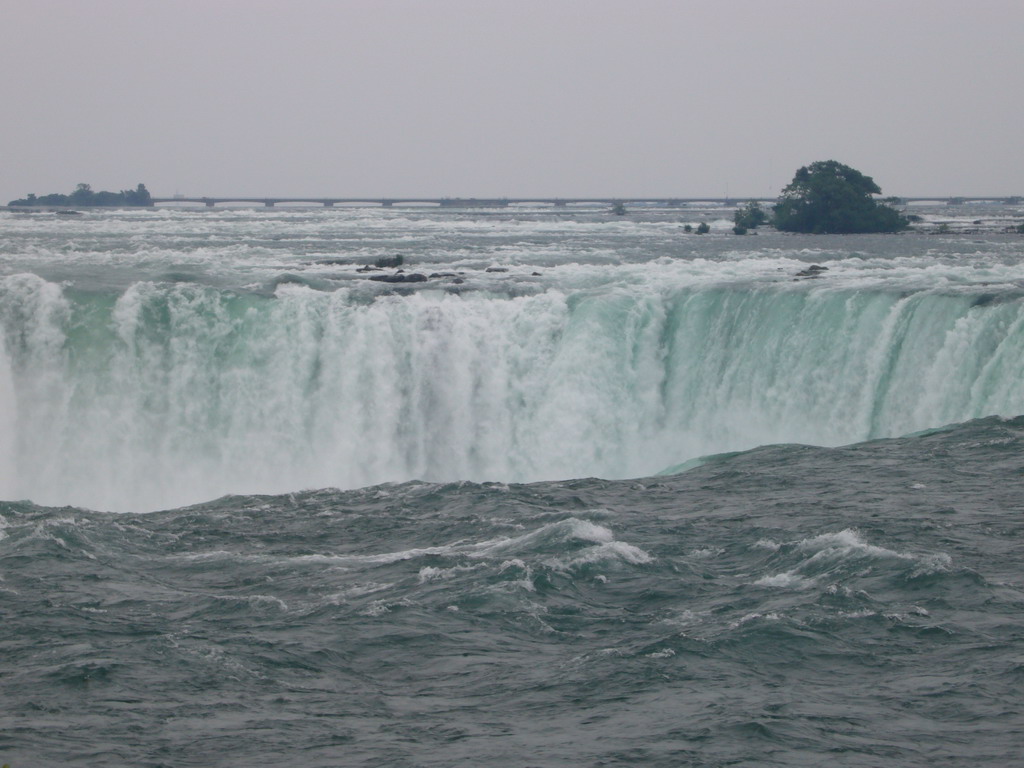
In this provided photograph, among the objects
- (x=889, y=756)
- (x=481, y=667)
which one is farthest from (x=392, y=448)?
(x=889, y=756)

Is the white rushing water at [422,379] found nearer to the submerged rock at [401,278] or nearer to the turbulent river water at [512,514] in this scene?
the turbulent river water at [512,514]

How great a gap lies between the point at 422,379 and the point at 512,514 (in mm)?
11367

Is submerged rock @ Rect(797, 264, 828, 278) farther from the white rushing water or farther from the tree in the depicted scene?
the tree

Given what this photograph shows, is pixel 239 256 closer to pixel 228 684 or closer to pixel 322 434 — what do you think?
pixel 322 434

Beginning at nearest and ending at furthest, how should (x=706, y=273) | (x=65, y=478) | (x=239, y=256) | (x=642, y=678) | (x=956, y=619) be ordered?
(x=642, y=678), (x=956, y=619), (x=65, y=478), (x=706, y=273), (x=239, y=256)

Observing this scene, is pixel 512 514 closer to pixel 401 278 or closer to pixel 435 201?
pixel 401 278

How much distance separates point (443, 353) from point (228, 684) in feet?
63.5

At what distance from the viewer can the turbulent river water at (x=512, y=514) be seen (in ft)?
44.0

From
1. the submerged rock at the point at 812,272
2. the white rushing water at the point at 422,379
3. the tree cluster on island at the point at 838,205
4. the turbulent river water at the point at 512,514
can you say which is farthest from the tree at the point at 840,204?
the white rushing water at the point at 422,379

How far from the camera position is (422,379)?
32938 millimetres

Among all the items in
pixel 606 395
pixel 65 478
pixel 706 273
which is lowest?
pixel 65 478

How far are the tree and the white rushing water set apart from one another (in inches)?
1874

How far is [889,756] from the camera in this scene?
12.2 m

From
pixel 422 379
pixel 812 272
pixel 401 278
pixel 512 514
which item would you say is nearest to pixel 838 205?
pixel 812 272
